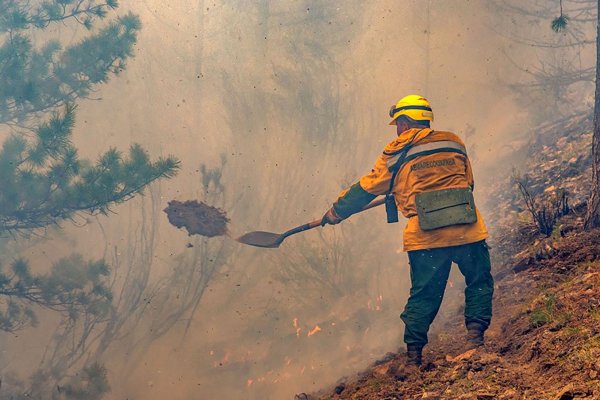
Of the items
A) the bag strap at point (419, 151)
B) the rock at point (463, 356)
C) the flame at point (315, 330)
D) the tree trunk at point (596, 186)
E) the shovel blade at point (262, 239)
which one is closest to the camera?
the rock at point (463, 356)

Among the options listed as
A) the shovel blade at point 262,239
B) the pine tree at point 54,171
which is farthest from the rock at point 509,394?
the pine tree at point 54,171

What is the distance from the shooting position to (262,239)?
5.91 m

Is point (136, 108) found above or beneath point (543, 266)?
above

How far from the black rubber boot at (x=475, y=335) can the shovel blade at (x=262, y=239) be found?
2542mm

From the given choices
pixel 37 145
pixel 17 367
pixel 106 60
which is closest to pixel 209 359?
pixel 17 367

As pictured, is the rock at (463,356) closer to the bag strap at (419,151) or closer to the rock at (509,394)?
the rock at (509,394)

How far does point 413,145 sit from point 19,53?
5667 mm

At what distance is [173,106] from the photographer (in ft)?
41.4

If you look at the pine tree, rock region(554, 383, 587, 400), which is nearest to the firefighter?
rock region(554, 383, 587, 400)

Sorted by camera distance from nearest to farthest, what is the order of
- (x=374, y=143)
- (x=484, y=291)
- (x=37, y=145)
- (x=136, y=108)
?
(x=484, y=291) → (x=37, y=145) → (x=374, y=143) → (x=136, y=108)

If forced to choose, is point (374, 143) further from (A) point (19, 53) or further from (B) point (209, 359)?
(A) point (19, 53)

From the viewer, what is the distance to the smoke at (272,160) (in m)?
7.90

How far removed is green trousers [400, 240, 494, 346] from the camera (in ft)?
12.6

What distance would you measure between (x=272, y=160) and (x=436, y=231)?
7.84 meters
